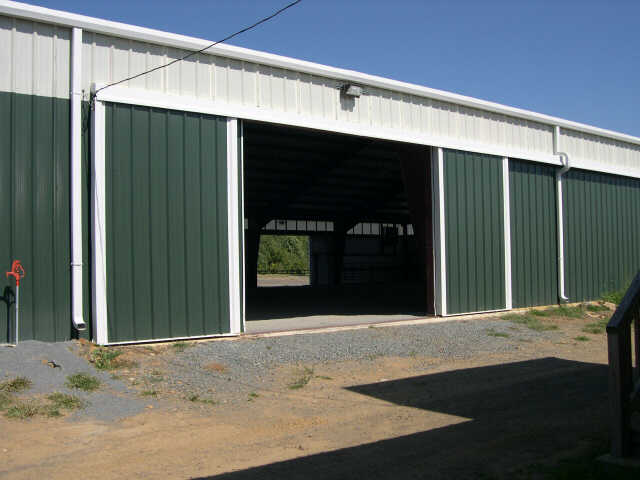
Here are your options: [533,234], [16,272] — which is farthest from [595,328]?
[16,272]

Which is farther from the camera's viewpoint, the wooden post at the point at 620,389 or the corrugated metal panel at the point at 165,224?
the corrugated metal panel at the point at 165,224

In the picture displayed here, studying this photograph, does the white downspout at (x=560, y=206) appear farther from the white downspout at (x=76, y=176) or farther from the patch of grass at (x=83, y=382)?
the patch of grass at (x=83, y=382)

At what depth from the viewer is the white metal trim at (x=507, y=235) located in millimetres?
16594

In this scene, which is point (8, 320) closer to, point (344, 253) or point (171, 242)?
point (171, 242)

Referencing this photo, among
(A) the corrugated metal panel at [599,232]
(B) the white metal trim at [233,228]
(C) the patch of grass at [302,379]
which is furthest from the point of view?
(A) the corrugated metal panel at [599,232]

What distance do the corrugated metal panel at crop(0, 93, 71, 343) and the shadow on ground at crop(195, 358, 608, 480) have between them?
16.9 ft

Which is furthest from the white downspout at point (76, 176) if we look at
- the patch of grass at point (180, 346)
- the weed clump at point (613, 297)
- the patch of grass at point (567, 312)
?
the weed clump at point (613, 297)

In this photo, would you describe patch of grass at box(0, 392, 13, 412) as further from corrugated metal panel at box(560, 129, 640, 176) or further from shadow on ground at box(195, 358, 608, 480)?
corrugated metal panel at box(560, 129, 640, 176)

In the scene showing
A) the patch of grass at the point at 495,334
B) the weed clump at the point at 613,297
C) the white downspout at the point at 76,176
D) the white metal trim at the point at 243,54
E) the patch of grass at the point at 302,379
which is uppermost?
the white metal trim at the point at 243,54

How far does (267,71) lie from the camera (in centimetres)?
1230

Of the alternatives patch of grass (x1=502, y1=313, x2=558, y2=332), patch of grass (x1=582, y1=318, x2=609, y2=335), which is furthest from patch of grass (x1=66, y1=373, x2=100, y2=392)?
patch of grass (x1=582, y1=318, x2=609, y2=335)

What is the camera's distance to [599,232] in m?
19.8

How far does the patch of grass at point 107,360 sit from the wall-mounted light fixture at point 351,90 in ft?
24.8

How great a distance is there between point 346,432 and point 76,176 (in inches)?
255
